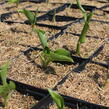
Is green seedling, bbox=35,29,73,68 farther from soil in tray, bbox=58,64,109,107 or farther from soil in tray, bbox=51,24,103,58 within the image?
soil in tray, bbox=51,24,103,58

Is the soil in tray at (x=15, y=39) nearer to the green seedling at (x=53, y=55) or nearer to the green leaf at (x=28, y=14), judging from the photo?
the green leaf at (x=28, y=14)

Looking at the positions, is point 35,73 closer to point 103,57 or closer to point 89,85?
point 89,85

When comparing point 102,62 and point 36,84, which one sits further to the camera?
point 102,62

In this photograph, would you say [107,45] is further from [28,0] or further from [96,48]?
[28,0]

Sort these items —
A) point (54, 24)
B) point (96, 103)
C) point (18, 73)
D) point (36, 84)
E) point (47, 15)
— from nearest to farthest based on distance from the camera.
Answer: point (96, 103), point (36, 84), point (18, 73), point (54, 24), point (47, 15)

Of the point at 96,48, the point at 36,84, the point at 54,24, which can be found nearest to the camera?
the point at 36,84

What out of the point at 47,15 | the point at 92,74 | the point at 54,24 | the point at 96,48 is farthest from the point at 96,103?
the point at 47,15
